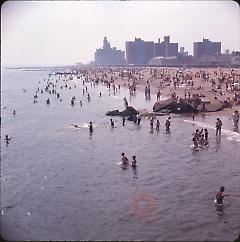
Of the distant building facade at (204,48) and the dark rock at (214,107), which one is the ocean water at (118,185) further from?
the distant building facade at (204,48)

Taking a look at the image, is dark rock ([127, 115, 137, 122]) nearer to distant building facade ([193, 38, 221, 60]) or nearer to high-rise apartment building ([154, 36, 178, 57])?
distant building facade ([193, 38, 221, 60])

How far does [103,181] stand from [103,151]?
620 cm

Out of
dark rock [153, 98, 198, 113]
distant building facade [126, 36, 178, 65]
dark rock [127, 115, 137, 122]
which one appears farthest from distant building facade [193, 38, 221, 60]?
dark rock [127, 115, 137, 122]

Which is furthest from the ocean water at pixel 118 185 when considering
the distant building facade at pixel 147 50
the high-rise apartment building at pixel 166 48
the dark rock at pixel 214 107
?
the distant building facade at pixel 147 50

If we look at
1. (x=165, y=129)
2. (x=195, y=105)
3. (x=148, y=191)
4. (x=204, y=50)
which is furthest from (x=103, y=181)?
(x=204, y=50)

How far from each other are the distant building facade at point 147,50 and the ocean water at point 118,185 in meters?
153

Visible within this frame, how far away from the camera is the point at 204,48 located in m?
163

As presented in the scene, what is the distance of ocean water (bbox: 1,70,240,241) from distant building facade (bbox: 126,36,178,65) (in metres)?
153

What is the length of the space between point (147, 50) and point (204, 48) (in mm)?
37960

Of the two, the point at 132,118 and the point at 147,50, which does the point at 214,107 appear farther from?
the point at 147,50

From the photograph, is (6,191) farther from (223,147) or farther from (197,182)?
(223,147)

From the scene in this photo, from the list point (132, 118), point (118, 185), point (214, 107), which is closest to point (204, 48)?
point (214, 107)

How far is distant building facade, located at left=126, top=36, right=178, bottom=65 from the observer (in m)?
180

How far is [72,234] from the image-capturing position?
510 inches
